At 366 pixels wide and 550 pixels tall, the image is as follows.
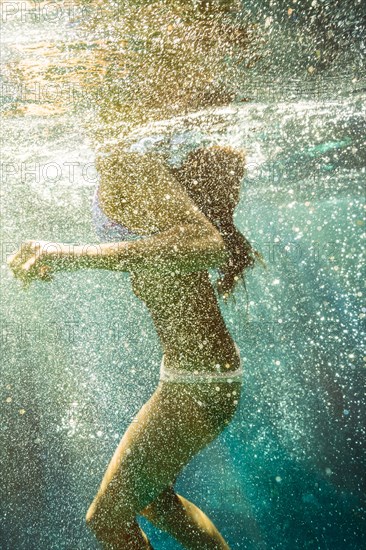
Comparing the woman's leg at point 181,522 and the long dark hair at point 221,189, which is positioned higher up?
the long dark hair at point 221,189

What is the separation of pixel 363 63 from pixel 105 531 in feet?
15.3

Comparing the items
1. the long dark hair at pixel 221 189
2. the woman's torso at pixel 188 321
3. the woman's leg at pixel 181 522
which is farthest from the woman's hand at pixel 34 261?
the woman's leg at pixel 181 522

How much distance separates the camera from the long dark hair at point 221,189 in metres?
2.13

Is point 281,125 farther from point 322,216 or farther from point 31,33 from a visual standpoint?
point 322,216

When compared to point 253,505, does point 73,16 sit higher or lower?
higher

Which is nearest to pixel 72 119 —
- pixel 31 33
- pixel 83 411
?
pixel 31 33

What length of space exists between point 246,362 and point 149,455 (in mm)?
22051

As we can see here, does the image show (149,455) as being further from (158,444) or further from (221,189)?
(221,189)

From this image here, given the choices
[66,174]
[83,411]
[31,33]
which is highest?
[31,33]

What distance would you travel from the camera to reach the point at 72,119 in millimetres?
5055

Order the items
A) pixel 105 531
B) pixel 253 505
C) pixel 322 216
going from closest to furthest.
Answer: pixel 105 531 → pixel 253 505 → pixel 322 216

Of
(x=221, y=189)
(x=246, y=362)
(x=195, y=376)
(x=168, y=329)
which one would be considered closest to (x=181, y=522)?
(x=195, y=376)

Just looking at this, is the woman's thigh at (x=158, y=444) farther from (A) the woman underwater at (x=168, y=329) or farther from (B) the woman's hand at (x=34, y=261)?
(B) the woman's hand at (x=34, y=261)

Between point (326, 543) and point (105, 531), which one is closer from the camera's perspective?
point (105, 531)
